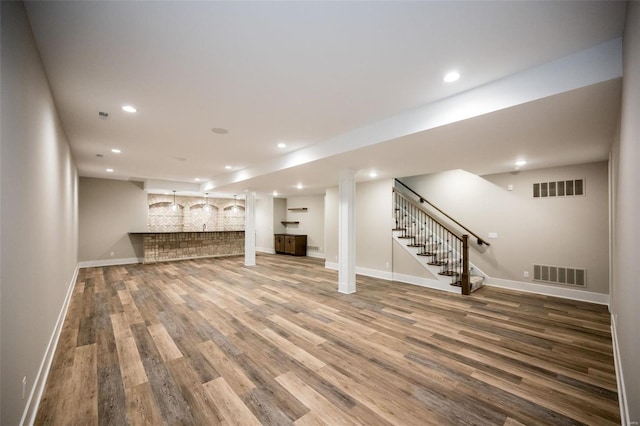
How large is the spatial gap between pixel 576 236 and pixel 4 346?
780 centimetres

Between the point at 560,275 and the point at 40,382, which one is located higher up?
the point at 560,275

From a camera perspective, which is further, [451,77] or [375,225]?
[375,225]

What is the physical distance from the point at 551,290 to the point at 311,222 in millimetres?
7939

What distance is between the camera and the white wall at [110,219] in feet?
27.2

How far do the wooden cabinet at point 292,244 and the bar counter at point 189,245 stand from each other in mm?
1684

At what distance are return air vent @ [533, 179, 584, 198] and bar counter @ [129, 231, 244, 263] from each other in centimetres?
988

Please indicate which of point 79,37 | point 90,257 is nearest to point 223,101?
point 79,37

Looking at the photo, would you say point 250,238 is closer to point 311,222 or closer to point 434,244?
point 311,222

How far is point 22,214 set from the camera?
5.93 ft

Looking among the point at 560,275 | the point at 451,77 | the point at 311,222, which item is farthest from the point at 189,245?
the point at 560,275

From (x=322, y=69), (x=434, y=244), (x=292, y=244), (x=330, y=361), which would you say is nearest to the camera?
(x=322, y=69)

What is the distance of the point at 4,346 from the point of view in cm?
144

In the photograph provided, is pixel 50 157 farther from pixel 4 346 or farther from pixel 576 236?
pixel 576 236

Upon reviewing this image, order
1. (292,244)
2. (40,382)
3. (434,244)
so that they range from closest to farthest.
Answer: (40,382), (434,244), (292,244)
